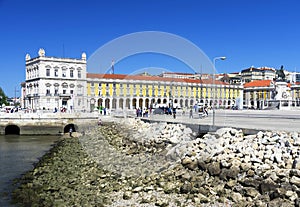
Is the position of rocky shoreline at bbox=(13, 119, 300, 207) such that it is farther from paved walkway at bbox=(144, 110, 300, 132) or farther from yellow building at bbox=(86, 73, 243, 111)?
yellow building at bbox=(86, 73, 243, 111)

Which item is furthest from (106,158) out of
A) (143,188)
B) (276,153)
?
(276,153)

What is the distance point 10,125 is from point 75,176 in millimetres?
24640

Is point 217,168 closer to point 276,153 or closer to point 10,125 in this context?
point 276,153

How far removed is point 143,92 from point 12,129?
17308mm

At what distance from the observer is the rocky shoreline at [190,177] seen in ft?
26.3

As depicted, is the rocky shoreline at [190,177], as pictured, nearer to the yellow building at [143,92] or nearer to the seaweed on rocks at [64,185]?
the seaweed on rocks at [64,185]

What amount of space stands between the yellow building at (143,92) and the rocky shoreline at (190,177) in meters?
20.4

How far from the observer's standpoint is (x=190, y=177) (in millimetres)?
9523

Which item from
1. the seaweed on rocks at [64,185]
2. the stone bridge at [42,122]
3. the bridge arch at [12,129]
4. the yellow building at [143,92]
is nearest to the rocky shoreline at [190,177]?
the seaweed on rocks at [64,185]

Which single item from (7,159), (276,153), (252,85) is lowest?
(7,159)

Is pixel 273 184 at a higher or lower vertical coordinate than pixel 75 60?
lower

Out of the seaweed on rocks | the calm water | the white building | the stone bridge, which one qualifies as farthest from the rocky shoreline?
the white building

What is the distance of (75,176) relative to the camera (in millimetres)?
11570

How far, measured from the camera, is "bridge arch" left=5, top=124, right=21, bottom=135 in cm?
3352
